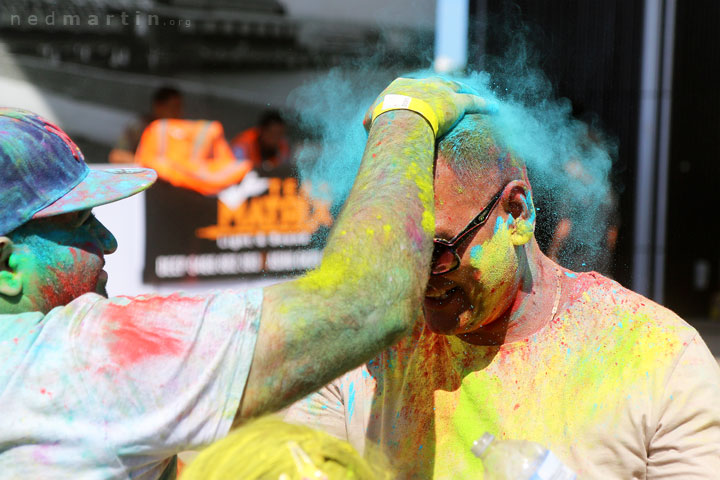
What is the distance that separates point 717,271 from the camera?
375 inches

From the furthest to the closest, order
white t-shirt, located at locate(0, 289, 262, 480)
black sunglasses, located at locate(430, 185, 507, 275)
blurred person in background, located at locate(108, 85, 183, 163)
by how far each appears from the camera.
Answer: blurred person in background, located at locate(108, 85, 183, 163), black sunglasses, located at locate(430, 185, 507, 275), white t-shirt, located at locate(0, 289, 262, 480)

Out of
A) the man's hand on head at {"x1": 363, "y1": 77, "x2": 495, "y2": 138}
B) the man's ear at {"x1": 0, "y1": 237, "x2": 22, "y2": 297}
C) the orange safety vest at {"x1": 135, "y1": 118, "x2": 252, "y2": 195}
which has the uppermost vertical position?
the man's hand on head at {"x1": 363, "y1": 77, "x2": 495, "y2": 138}

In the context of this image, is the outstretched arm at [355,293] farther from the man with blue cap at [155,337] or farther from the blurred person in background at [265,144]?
the blurred person in background at [265,144]

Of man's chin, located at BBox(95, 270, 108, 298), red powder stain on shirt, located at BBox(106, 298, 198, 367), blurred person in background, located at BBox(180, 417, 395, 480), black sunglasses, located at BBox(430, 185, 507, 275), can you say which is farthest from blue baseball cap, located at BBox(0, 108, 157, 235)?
black sunglasses, located at BBox(430, 185, 507, 275)

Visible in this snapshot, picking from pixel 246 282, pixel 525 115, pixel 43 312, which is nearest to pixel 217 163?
pixel 246 282

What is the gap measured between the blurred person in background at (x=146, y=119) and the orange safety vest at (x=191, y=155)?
2.0 inches

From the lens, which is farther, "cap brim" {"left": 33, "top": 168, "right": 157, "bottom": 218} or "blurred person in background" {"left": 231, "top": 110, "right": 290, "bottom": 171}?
"blurred person in background" {"left": 231, "top": 110, "right": 290, "bottom": 171}

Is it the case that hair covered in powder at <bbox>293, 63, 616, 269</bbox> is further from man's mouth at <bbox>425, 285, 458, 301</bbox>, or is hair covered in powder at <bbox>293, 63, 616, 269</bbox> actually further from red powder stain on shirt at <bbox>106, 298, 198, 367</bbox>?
red powder stain on shirt at <bbox>106, 298, 198, 367</bbox>

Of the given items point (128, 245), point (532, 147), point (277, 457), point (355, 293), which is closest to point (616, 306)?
point (532, 147)

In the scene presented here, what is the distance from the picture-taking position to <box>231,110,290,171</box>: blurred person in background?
7.94 m

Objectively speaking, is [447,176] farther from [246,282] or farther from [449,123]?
[246,282]

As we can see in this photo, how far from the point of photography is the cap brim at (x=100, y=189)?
1.67 meters

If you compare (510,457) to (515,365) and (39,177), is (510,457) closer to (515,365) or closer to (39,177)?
(515,365)

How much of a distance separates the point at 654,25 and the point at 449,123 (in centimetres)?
754
